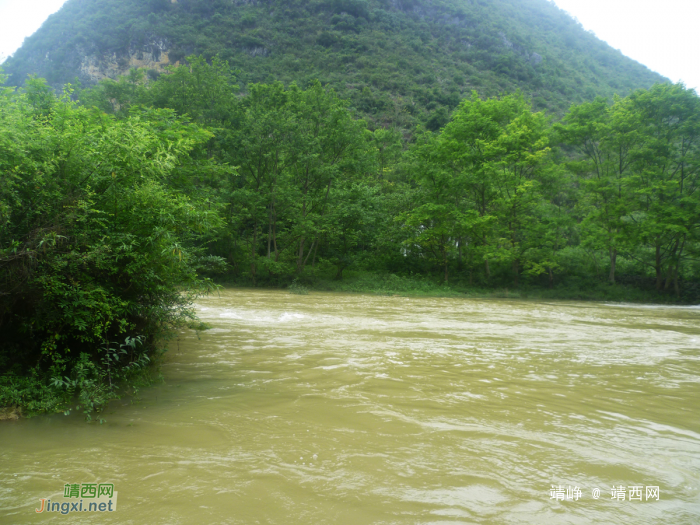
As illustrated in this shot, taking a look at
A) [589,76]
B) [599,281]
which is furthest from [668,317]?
[589,76]

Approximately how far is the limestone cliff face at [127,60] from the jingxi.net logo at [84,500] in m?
95.3

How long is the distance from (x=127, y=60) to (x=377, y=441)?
10221cm

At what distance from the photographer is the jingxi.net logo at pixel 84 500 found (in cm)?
273

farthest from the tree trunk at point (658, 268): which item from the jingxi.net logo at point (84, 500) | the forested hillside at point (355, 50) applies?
the forested hillside at point (355, 50)

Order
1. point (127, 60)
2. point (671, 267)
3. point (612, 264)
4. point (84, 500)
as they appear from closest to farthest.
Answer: point (84, 500) < point (671, 267) < point (612, 264) < point (127, 60)

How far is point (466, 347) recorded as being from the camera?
858 cm

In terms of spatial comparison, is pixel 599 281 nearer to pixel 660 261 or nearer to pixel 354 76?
pixel 660 261

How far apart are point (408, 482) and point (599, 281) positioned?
25483mm

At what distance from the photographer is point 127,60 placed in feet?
278

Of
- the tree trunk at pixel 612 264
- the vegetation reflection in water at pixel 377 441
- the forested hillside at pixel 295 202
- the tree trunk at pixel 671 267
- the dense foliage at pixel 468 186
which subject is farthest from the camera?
the tree trunk at pixel 612 264

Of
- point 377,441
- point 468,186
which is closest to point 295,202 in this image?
point 468,186

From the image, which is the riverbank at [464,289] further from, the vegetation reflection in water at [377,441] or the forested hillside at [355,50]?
the forested hillside at [355,50]

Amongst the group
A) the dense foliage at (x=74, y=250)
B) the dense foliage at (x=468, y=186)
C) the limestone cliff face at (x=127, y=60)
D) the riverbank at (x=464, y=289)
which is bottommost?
the riverbank at (x=464, y=289)

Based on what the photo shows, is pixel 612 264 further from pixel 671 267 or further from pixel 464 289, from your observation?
pixel 464 289
